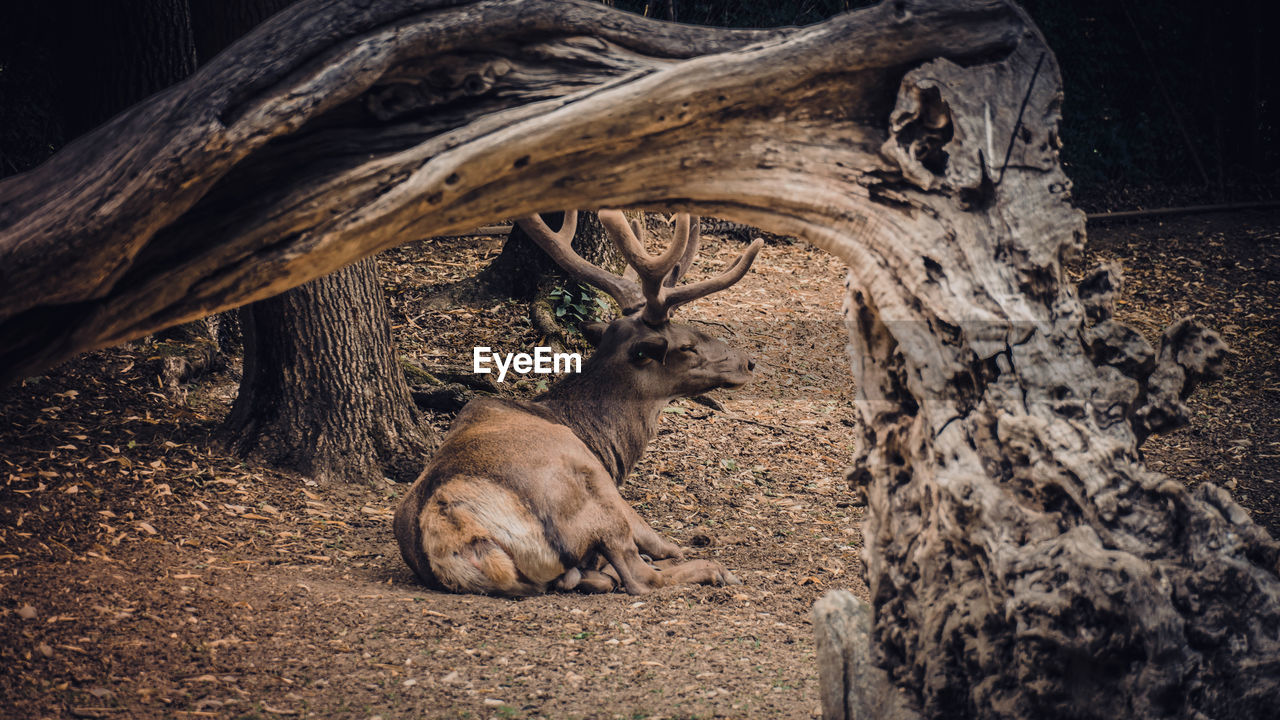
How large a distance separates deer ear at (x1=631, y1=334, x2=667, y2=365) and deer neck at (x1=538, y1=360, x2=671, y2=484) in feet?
0.62

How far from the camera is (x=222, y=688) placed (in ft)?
11.5

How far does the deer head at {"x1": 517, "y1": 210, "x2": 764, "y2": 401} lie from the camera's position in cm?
637

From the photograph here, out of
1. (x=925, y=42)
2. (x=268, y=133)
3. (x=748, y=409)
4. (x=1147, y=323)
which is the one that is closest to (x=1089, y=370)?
(x=925, y=42)

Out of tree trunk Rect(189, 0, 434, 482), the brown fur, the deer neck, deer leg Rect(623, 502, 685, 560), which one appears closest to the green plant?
the deer neck

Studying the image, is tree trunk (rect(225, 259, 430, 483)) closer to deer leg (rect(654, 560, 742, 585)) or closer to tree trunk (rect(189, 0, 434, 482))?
tree trunk (rect(189, 0, 434, 482))

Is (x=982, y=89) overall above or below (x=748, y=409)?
above

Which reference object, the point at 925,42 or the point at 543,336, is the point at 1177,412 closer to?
the point at 925,42

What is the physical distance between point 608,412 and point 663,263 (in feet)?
3.35

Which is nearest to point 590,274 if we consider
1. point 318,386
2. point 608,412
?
point 608,412

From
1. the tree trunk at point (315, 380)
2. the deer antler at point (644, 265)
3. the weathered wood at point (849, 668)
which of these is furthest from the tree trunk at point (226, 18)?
the weathered wood at point (849, 668)

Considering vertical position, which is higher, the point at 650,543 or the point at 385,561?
the point at 385,561

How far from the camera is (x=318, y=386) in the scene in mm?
6168

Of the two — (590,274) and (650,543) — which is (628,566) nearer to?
(650,543)

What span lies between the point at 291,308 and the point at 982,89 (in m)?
4.41
